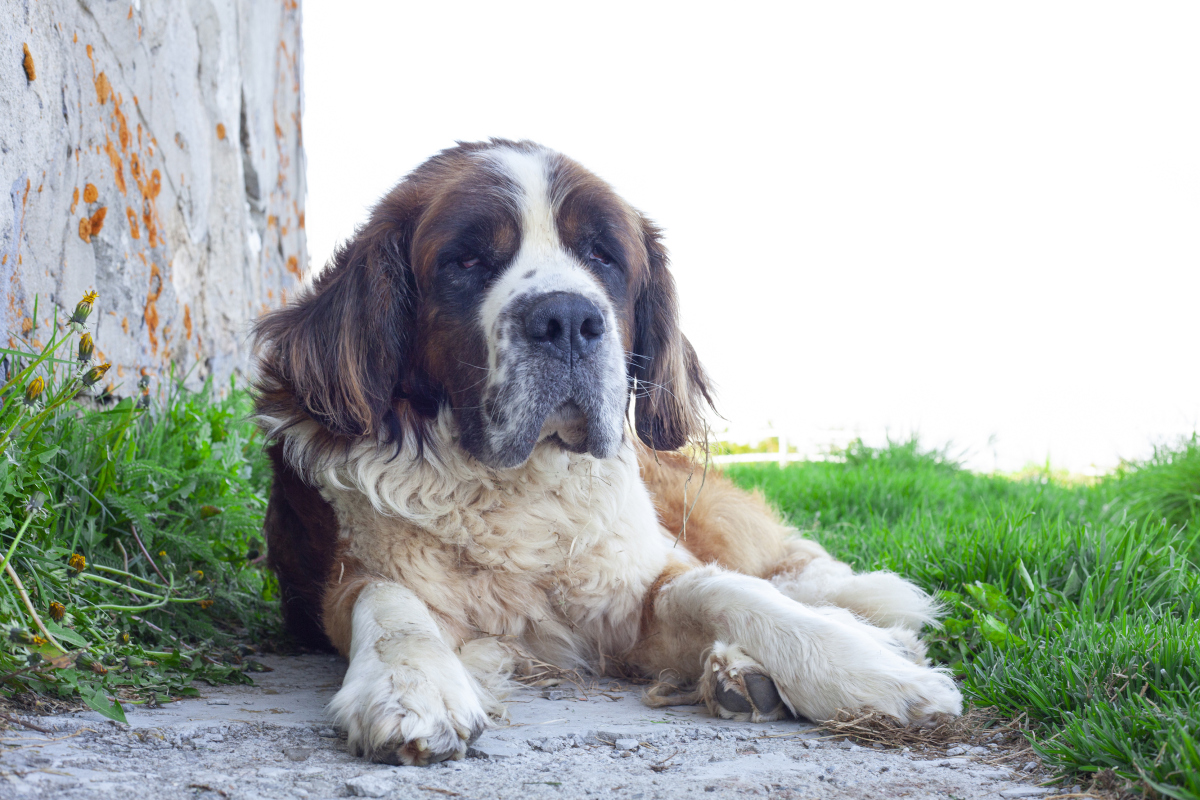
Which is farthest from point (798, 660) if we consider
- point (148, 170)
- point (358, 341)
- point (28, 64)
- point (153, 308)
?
point (148, 170)

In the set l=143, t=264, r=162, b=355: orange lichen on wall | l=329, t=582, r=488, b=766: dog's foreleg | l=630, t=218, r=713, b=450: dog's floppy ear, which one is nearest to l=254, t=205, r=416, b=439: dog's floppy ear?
l=329, t=582, r=488, b=766: dog's foreleg

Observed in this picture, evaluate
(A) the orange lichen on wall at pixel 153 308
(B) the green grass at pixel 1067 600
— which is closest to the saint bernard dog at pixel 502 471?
(B) the green grass at pixel 1067 600

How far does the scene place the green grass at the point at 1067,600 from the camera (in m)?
1.61

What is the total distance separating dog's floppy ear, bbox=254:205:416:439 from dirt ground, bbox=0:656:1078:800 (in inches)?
30.2

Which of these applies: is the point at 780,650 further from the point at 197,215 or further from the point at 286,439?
the point at 197,215

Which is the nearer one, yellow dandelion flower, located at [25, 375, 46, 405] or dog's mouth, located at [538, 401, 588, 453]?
yellow dandelion flower, located at [25, 375, 46, 405]

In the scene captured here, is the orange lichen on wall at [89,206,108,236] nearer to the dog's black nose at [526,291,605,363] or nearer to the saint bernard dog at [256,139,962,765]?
the saint bernard dog at [256,139,962,765]

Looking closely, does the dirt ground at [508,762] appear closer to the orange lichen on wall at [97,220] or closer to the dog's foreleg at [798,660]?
the dog's foreleg at [798,660]

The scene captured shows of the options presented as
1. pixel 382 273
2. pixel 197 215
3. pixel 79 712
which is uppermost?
pixel 197 215

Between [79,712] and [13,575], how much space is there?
1.03 ft

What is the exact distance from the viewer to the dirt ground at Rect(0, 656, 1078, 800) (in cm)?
150

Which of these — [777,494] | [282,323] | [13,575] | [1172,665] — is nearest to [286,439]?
[282,323]

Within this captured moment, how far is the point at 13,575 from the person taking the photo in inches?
73.5

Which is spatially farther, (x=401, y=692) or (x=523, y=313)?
(x=523, y=313)
